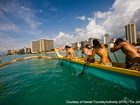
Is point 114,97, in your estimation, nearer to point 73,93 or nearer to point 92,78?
point 73,93

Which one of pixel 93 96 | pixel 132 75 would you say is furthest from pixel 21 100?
pixel 132 75

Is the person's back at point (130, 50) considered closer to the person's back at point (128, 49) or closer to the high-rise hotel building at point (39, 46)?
the person's back at point (128, 49)

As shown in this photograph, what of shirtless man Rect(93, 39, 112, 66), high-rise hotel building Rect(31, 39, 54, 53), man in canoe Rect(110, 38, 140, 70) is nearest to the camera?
man in canoe Rect(110, 38, 140, 70)

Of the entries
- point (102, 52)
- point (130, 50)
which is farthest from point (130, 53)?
point (102, 52)

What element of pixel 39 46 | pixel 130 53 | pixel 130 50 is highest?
pixel 39 46

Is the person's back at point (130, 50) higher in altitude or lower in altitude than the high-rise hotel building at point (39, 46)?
lower

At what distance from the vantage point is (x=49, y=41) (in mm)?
194625

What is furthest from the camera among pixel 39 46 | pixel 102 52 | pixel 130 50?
pixel 39 46

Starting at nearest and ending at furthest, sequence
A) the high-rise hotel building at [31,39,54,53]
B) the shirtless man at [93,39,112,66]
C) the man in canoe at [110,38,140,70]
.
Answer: the man in canoe at [110,38,140,70] < the shirtless man at [93,39,112,66] < the high-rise hotel building at [31,39,54,53]

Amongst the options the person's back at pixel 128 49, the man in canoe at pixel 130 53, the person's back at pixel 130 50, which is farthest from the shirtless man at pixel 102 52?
the person's back at pixel 130 50

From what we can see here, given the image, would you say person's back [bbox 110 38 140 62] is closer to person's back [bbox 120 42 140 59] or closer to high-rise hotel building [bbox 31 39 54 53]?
person's back [bbox 120 42 140 59]

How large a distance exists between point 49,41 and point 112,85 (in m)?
192

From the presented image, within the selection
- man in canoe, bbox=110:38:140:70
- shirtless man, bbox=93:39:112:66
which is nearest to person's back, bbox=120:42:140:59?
man in canoe, bbox=110:38:140:70

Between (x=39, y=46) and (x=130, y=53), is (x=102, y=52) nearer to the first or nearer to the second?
(x=130, y=53)
